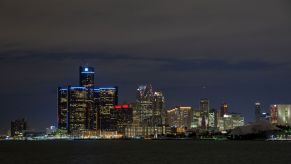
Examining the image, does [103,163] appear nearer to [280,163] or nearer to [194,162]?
[194,162]

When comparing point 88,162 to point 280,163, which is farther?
point 88,162

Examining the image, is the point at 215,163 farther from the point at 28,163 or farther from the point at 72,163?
the point at 28,163

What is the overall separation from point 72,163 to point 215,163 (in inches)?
1026

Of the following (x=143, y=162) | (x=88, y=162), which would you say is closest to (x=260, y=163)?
(x=143, y=162)

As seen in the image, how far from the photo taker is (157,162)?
368ft

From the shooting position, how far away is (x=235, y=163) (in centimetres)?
10744

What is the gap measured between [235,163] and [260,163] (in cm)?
440

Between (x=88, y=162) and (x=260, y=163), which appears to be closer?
(x=260, y=163)

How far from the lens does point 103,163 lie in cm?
10988

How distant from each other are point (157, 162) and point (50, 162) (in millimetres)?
20522

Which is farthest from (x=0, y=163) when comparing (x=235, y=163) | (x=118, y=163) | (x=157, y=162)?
(x=235, y=163)

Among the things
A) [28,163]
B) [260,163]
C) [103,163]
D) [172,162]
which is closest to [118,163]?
[103,163]

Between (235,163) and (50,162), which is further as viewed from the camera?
(50,162)

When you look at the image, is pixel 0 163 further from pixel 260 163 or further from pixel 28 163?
pixel 260 163
